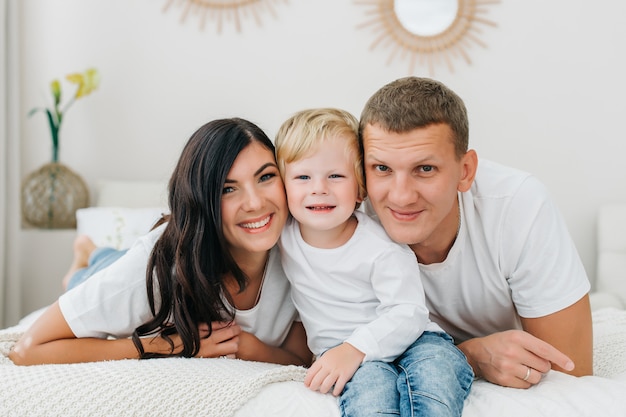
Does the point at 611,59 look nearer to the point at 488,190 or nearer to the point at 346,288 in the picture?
the point at 488,190

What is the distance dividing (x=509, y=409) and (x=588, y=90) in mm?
2435

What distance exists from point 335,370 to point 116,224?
1.72m

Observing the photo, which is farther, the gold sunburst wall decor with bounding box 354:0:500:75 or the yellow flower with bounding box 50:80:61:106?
the gold sunburst wall decor with bounding box 354:0:500:75

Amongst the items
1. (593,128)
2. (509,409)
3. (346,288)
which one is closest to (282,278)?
(346,288)

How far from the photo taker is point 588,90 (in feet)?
10.5

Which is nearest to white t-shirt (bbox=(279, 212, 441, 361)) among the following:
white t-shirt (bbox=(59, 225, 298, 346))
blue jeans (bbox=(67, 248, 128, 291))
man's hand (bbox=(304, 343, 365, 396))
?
man's hand (bbox=(304, 343, 365, 396))

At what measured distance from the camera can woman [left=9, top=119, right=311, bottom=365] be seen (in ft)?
4.91

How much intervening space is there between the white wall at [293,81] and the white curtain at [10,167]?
10 cm

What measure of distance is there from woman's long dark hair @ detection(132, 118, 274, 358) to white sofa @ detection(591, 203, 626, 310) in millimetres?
2054

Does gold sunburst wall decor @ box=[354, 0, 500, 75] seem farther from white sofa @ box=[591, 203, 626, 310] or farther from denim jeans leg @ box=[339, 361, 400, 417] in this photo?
denim jeans leg @ box=[339, 361, 400, 417]

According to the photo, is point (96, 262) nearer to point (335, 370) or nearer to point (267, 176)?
point (267, 176)

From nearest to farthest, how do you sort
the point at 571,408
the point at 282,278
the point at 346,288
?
the point at 571,408 → the point at 346,288 → the point at 282,278

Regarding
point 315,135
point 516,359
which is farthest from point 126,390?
point 516,359

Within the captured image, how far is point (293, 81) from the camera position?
3314mm
